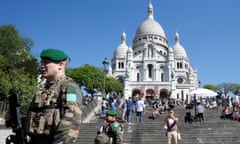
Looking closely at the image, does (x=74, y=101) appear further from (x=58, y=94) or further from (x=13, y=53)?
→ (x=13, y=53)

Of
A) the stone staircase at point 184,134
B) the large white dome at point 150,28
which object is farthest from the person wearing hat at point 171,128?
the large white dome at point 150,28

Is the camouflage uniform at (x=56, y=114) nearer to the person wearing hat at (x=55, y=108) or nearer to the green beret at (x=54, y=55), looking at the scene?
the person wearing hat at (x=55, y=108)

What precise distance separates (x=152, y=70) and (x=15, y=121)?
251ft

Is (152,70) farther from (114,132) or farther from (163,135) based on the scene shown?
(114,132)

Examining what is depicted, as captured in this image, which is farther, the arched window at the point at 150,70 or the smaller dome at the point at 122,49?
the smaller dome at the point at 122,49

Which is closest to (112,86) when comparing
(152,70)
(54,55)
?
(152,70)

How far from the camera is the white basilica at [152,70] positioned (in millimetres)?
75062

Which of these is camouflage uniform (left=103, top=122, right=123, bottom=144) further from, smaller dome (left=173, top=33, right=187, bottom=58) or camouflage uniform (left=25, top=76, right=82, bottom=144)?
smaller dome (left=173, top=33, right=187, bottom=58)

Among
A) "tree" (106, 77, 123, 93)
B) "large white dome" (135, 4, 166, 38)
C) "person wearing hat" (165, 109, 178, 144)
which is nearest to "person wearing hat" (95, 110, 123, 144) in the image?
"person wearing hat" (165, 109, 178, 144)

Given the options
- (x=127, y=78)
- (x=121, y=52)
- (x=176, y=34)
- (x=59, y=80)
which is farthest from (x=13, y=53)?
(x=176, y=34)

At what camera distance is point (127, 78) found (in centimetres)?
7444

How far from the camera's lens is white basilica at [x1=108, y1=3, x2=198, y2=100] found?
7506 centimetres

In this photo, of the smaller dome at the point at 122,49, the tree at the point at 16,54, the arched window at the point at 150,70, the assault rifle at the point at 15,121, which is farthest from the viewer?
the smaller dome at the point at 122,49

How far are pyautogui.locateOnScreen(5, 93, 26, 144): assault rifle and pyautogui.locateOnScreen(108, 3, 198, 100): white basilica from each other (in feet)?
219
